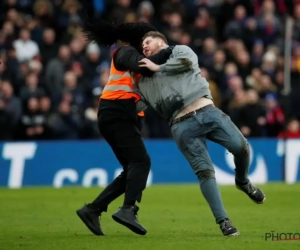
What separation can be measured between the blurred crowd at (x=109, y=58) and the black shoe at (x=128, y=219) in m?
9.65

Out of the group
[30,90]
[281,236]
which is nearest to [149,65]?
[281,236]

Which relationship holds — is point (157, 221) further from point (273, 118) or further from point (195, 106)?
point (273, 118)

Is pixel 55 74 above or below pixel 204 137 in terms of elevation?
below

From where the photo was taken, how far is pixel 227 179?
61.9ft

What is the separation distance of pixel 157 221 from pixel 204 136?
7.65 ft

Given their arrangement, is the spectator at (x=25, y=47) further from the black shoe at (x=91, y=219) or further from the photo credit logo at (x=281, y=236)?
the photo credit logo at (x=281, y=236)

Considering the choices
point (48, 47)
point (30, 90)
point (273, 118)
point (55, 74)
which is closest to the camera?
point (30, 90)

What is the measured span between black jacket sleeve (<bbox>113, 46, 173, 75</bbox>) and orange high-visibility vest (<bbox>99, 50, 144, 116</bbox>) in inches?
4.8

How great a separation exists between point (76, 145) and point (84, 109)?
1.40 meters

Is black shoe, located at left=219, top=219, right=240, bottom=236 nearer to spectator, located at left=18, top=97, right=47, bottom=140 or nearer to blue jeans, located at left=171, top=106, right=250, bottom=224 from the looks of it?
blue jeans, located at left=171, top=106, right=250, bottom=224

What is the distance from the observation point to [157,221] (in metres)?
12.0

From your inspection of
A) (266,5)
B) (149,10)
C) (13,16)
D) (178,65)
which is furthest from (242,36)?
(178,65)

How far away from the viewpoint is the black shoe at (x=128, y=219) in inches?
392

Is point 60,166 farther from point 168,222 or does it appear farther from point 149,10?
point 168,222
